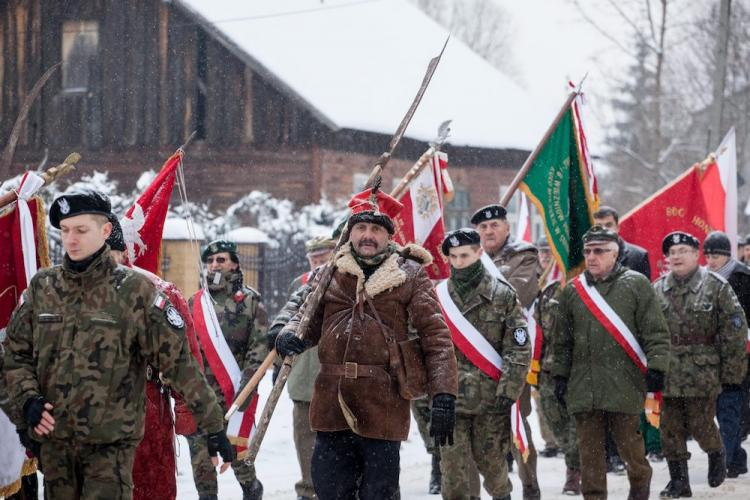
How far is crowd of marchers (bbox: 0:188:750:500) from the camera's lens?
5.18 m

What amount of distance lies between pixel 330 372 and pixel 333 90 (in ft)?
59.4

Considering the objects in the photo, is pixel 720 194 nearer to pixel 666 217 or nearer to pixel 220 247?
pixel 666 217

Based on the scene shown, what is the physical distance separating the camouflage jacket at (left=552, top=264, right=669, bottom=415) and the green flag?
4.24 feet

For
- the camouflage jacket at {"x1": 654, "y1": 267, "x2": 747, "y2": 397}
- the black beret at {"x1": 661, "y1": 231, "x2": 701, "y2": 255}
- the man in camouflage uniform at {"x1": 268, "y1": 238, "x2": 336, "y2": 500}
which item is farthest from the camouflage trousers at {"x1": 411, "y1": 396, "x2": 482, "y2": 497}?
the black beret at {"x1": 661, "y1": 231, "x2": 701, "y2": 255}

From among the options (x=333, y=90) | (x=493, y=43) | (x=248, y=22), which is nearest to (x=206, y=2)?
(x=248, y=22)

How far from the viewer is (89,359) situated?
512 cm

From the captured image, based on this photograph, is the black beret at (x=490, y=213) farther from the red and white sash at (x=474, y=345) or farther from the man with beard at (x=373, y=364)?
the man with beard at (x=373, y=364)

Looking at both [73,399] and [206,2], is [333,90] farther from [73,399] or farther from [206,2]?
[73,399]

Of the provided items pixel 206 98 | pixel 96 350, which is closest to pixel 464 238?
pixel 96 350

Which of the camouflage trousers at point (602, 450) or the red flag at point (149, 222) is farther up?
the red flag at point (149, 222)

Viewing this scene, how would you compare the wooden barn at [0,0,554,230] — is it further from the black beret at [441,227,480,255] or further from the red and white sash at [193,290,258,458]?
the black beret at [441,227,480,255]

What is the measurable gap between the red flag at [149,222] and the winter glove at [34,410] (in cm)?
181

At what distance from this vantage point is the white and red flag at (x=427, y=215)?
9477 mm

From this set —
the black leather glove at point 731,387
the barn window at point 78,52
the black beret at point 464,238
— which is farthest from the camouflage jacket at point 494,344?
the barn window at point 78,52
